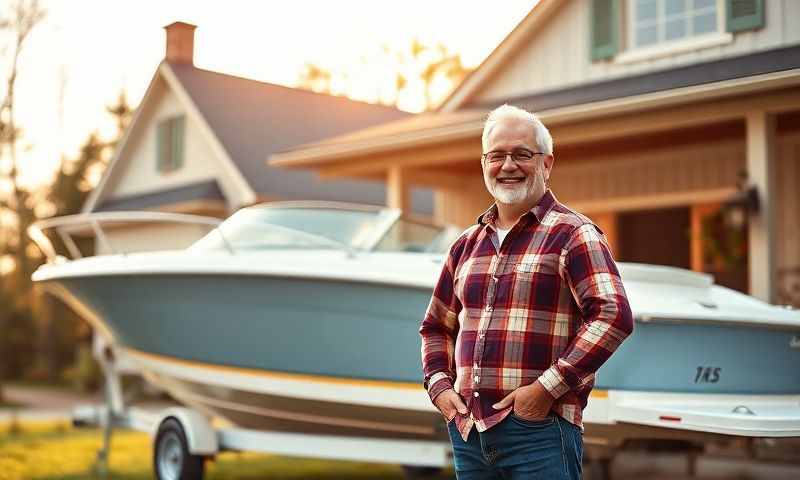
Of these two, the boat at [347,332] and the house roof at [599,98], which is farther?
the house roof at [599,98]

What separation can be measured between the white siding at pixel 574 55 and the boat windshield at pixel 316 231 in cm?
398

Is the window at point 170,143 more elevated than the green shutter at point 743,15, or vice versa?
the green shutter at point 743,15

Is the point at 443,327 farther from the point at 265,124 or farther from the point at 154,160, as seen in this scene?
the point at 154,160

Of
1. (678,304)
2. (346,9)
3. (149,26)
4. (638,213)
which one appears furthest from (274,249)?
(346,9)

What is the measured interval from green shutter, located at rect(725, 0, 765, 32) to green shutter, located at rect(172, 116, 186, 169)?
1024 centimetres

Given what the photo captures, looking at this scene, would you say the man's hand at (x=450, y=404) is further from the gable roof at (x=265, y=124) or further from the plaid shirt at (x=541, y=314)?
the gable roof at (x=265, y=124)

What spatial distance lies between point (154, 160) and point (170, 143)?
0.68m

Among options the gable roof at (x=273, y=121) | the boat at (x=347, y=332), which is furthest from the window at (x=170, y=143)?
the boat at (x=347, y=332)

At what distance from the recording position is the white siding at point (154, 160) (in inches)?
645

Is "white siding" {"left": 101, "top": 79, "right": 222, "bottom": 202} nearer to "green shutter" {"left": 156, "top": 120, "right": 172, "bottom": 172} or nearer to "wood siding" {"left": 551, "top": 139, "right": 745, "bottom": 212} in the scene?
"green shutter" {"left": 156, "top": 120, "right": 172, "bottom": 172}

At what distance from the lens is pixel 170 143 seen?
17.2 meters

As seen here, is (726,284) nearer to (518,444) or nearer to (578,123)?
(578,123)

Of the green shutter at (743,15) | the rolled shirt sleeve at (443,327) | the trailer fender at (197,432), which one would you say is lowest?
the trailer fender at (197,432)

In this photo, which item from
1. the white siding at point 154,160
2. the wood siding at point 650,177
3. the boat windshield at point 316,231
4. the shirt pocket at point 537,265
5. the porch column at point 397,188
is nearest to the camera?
the shirt pocket at point 537,265
